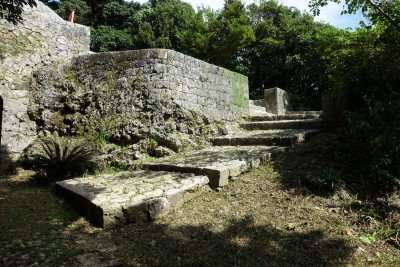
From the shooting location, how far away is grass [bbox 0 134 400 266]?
204 centimetres

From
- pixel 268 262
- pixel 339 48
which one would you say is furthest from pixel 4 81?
pixel 339 48

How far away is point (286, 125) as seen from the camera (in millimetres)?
5941

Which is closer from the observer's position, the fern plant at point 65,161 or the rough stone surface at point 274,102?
the fern plant at point 65,161

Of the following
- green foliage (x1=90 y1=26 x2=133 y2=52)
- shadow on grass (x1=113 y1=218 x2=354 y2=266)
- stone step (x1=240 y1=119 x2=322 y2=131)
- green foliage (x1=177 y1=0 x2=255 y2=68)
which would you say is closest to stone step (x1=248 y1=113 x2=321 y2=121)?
stone step (x1=240 y1=119 x2=322 y2=131)

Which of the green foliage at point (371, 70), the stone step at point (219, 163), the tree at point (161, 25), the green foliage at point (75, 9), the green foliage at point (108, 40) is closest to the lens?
the green foliage at point (371, 70)

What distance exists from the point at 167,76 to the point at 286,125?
305 cm

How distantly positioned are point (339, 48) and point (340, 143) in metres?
1.46

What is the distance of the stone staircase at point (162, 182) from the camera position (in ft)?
8.80

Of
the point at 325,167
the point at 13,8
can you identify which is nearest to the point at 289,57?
the point at 325,167

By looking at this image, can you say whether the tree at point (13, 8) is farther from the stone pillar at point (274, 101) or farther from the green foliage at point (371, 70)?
the stone pillar at point (274, 101)

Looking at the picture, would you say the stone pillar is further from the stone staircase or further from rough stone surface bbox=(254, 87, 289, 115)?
the stone staircase

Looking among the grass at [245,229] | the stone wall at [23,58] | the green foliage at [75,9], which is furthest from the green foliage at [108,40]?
the grass at [245,229]

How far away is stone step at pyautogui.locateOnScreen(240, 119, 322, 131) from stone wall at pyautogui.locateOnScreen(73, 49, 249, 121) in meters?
0.53

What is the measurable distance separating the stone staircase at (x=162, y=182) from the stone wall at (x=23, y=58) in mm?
2415
